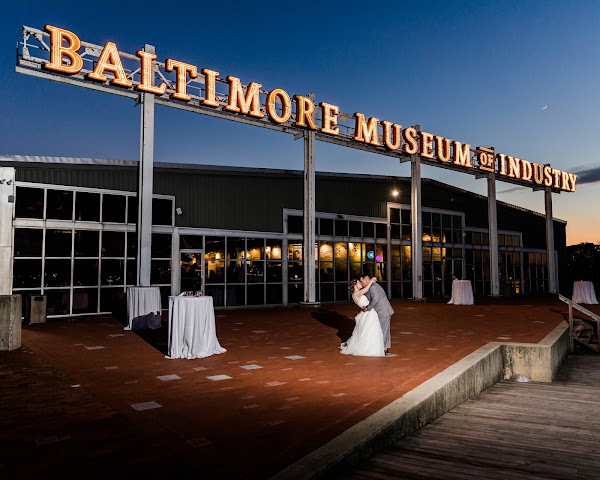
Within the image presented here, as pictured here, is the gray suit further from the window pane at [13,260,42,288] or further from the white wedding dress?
the window pane at [13,260,42,288]

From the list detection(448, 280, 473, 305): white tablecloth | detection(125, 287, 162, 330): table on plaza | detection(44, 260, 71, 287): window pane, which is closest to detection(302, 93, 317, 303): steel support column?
detection(448, 280, 473, 305): white tablecloth

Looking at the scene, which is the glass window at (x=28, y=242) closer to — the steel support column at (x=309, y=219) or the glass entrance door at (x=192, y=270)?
the glass entrance door at (x=192, y=270)

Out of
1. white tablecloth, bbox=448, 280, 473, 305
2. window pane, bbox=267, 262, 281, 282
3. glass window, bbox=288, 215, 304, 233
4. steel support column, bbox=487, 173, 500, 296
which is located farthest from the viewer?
steel support column, bbox=487, 173, 500, 296

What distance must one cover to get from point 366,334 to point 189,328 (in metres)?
3.25

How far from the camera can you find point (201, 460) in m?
3.82

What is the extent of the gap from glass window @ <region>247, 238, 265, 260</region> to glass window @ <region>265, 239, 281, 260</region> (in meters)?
0.25

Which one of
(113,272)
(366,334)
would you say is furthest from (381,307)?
(113,272)

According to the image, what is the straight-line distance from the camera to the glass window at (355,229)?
74.6 feet

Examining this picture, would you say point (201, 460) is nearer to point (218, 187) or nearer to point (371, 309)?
point (371, 309)

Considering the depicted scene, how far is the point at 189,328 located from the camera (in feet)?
27.9

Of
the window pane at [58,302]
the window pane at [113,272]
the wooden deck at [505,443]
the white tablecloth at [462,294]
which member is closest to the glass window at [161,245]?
the window pane at [113,272]

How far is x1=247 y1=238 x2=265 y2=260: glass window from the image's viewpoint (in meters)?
19.3

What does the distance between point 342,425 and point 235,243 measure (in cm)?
1466

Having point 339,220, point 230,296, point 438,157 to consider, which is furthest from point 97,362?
point 438,157
